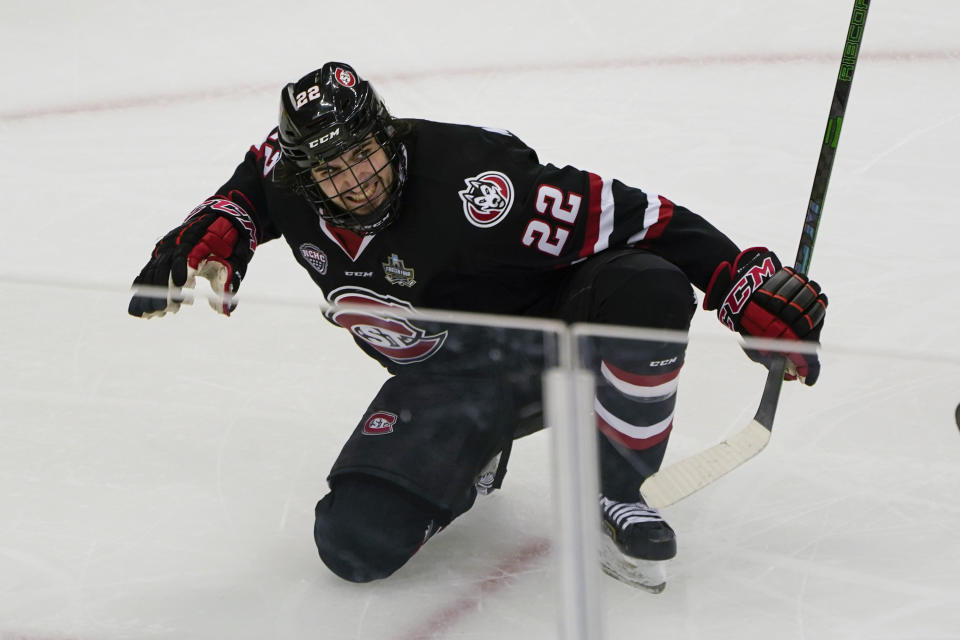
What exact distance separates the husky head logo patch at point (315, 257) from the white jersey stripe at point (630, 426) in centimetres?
72

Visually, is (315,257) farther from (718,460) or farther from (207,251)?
(718,460)

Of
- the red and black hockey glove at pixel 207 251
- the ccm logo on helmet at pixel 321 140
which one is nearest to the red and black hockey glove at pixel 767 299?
the ccm logo on helmet at pixel 321 140

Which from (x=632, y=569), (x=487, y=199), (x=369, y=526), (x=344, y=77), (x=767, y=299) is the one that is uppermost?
(x=344, y=77)

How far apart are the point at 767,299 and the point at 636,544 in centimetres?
67

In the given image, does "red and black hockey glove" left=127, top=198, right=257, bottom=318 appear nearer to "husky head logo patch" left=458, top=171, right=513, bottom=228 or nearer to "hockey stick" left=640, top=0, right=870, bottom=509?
"husky head logo patch" left=458, top=171, right=513, bottom=228

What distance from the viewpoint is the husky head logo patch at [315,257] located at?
1.88 meters

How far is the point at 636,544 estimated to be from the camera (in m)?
1.14

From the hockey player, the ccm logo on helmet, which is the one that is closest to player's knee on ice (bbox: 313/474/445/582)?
the hockey player

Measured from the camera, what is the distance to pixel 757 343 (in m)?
1.12

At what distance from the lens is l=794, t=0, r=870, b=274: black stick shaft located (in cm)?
221

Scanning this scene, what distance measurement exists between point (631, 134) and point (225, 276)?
5.52 feet

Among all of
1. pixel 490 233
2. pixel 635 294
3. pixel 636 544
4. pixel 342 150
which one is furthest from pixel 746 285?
pixel 636 544

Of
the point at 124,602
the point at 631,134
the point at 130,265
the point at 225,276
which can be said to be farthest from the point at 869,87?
the point at 124,602

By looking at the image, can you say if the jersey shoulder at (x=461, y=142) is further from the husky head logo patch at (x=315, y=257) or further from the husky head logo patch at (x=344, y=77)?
the husky head logo patch at (x=315, y=257)
